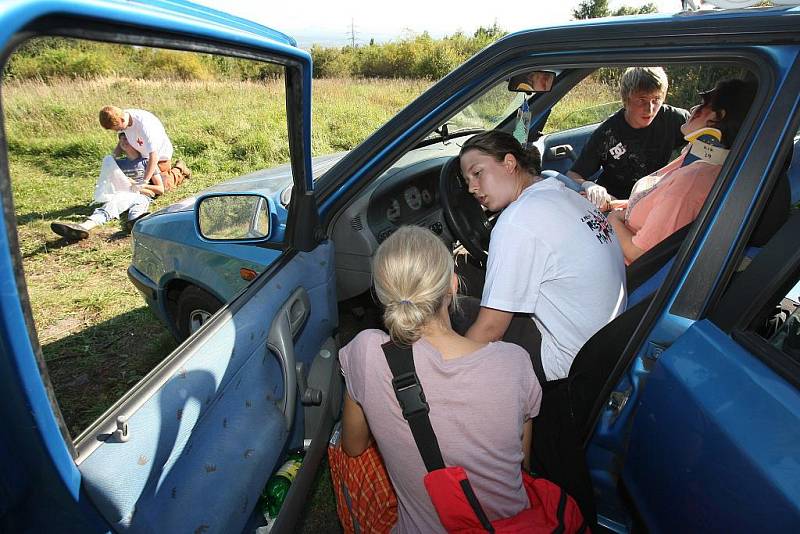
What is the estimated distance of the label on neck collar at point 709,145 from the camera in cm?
172

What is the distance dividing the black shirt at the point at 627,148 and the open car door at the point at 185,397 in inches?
93.2

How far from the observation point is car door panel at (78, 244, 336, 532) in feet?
3.00

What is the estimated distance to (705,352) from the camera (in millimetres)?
1211

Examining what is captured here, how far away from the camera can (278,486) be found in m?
1.39

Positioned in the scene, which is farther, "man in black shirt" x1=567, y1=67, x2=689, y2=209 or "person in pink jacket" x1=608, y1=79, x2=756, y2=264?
"man in black shirt" x1=567, y1=67, x2=689, y2=209

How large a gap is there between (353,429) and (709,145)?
153 cm

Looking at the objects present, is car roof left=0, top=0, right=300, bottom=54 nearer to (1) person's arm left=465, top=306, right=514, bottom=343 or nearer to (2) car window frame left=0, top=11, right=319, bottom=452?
(2) car window frame left=0, top=11, right=319, bottom=452

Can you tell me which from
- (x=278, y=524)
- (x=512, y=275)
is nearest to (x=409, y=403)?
(x=278, y=524)

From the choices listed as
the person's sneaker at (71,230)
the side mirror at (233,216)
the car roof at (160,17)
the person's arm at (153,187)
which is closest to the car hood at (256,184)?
the side mirror at (233,216)

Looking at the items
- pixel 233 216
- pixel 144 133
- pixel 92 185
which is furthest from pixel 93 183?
pixel 233 216

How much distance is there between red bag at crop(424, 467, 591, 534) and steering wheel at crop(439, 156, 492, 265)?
1.30m

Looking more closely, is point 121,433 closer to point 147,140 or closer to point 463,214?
point 463,214

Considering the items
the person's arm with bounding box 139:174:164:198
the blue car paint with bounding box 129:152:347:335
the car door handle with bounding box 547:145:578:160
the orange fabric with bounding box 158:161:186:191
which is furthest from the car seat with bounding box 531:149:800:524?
the orange fabric with bounding box 158:161:186:191

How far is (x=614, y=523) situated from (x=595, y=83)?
253 centimetres
